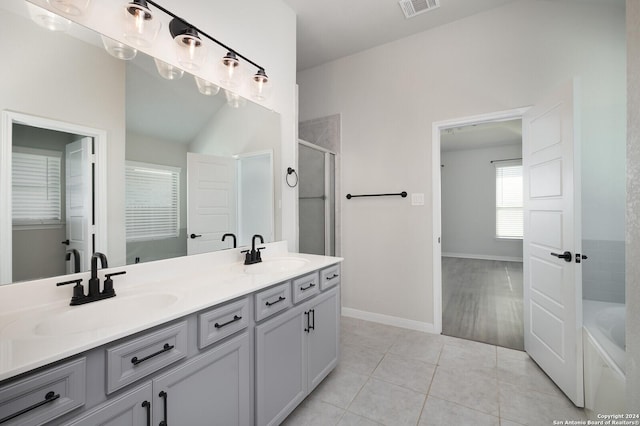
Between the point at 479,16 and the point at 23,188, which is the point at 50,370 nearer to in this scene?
the point at 23,188

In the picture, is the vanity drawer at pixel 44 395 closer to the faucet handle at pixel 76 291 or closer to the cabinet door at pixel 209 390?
the cabinet door at pixel 209 390

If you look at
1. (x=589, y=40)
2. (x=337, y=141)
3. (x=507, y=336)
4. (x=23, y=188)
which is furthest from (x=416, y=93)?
(x=23, y=188)

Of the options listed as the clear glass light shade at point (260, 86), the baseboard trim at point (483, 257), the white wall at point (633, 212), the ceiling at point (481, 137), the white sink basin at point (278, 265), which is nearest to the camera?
the white wall at point (633, 212)

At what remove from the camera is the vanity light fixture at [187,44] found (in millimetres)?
1564

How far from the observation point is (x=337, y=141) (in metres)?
3.39

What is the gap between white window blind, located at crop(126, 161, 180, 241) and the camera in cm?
142

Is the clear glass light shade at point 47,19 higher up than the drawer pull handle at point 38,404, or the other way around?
the clear glass light shade at point 47,19

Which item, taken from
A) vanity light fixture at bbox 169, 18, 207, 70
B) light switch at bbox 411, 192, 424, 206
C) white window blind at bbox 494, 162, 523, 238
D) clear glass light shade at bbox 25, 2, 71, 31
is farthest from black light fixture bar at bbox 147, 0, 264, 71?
white window blind at bbox 494, 162, 523, 238

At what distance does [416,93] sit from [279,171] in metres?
1.69

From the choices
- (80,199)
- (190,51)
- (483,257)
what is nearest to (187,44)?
(190,51)

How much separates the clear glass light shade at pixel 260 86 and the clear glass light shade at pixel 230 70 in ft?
0.57

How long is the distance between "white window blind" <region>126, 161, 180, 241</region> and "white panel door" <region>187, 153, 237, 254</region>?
98mm

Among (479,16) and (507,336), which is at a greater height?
(479,16)

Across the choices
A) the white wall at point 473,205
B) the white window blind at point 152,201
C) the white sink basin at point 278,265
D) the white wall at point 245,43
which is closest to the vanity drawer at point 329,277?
the white sink basin at point 278,265
